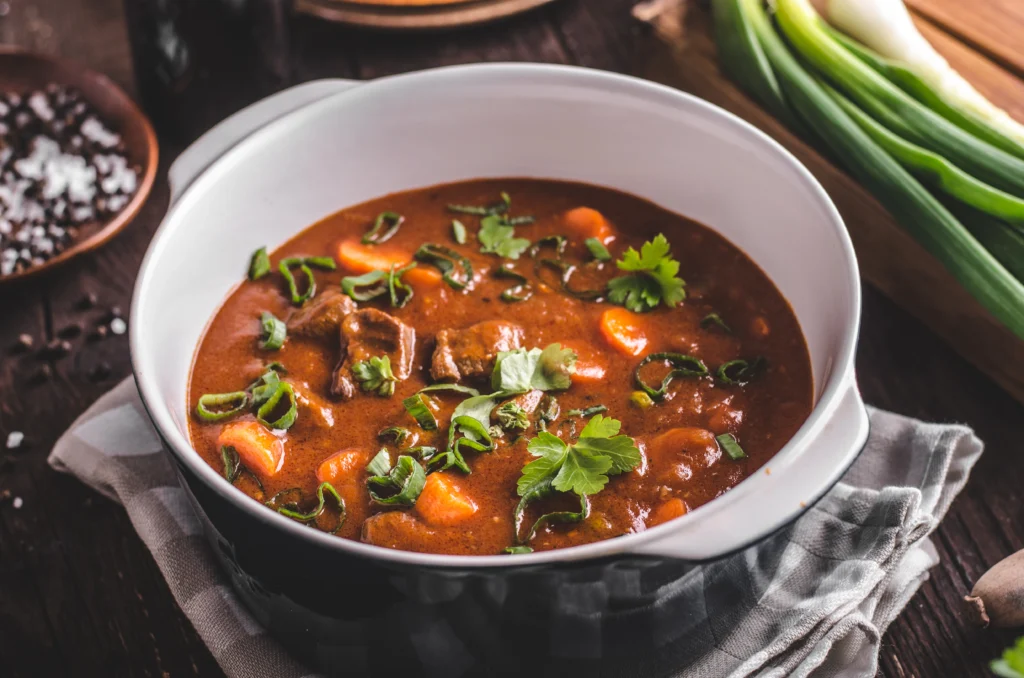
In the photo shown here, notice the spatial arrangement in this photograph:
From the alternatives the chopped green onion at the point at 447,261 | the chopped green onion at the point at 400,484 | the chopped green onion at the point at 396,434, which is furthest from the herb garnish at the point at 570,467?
the chopped green onion at the point at 447,261

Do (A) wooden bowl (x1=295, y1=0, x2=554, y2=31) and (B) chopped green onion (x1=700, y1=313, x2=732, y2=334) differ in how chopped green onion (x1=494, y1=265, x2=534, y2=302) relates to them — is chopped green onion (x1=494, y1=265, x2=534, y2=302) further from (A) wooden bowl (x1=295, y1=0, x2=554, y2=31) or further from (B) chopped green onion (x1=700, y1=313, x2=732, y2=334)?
(A) wooden bowl (x1=295, y1=0, x2=554, y2=31)

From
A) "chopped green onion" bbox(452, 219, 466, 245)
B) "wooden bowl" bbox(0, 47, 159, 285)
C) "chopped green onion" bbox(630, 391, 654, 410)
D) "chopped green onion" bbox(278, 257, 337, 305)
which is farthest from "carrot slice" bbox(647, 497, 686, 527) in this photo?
"wooden bowl" bbox(0, 47, 159, 285)

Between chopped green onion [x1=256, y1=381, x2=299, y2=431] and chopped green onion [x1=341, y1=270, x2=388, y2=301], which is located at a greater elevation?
chopped green onion [x1=341, y1=270, x2=388, y2=301]

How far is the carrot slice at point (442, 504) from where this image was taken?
2508 mm

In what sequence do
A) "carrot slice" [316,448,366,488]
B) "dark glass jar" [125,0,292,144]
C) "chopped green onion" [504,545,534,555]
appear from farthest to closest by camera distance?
1. "dark glass jar" [125,0,292,144]
2. "carrot slice" [316,448,366,488]
3. "chopped green onion" [504,545,534,555]

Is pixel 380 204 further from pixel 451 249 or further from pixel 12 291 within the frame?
pixel 12 291

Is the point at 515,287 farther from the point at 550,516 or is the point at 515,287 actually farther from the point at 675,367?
the point at 550,516

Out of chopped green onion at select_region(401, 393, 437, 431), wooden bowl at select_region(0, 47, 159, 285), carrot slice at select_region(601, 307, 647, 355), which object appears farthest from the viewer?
wooden bowl at select_region(0, 47, 159, 285)

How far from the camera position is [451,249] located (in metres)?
3.30

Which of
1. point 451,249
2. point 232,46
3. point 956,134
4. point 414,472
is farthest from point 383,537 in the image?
point 232,46

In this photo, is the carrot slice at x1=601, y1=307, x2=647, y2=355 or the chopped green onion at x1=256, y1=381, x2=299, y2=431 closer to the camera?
the chopped green onion at x1=256, y1=381, x2=299, y2=431

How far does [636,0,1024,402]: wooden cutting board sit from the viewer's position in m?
3.32

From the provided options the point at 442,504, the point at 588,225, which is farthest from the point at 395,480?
the point at 588,225

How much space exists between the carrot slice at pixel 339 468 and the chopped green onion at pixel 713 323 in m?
1.09
